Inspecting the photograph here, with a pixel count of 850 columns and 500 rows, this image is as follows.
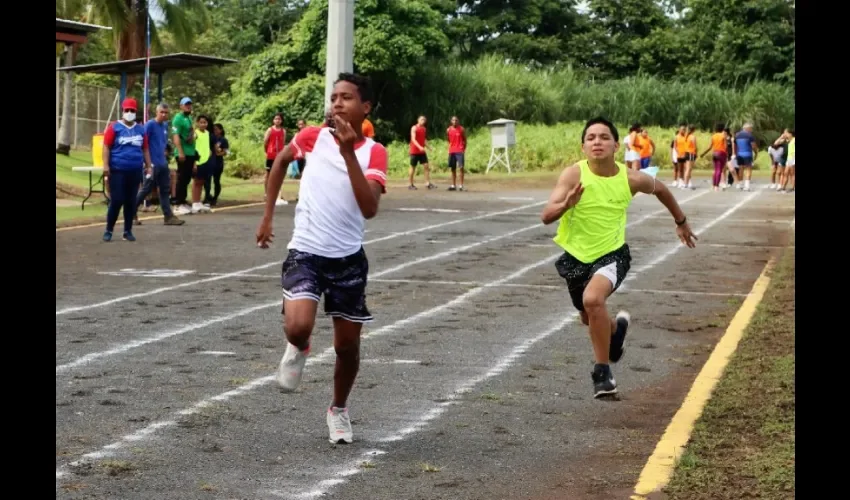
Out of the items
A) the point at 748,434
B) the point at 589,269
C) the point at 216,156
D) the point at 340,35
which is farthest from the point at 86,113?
the point at 748,434

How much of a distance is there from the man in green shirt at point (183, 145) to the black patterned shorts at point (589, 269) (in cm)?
1476

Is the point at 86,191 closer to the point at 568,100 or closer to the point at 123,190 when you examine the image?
the point at 123,190

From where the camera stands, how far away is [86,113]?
45719mm

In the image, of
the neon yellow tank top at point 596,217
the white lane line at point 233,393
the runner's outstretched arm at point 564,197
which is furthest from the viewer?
the neon yellow tank top at point 596,217

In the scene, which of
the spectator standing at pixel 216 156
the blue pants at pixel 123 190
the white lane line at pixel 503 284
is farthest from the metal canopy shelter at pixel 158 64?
the white lane line at pixel 503 284

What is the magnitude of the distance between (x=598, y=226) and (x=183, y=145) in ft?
51.1

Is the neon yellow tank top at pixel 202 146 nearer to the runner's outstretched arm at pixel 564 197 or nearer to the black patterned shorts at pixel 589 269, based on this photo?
the black patterned shorts at pixel 589 269

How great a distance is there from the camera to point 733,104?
178 feet

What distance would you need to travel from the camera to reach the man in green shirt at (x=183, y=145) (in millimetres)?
22906

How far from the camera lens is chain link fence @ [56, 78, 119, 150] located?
44653 mm

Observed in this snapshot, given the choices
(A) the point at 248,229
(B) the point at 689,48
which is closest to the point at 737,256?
(A) the point at 248,229

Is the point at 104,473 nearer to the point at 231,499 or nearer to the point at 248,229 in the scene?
the point at 231,499

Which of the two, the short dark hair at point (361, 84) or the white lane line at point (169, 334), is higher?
the short dark hair at point (361, 84)
